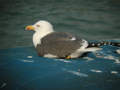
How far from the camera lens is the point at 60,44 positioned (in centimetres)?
198

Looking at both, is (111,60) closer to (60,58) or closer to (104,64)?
(104,64)

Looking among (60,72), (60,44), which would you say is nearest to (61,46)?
(60,44)

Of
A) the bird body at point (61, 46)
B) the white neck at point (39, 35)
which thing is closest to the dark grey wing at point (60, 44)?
the bird body at point (61, 46)

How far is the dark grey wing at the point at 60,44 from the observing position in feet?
6.44

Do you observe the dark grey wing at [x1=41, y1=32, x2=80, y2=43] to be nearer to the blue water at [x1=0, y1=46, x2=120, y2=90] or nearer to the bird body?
the bird body

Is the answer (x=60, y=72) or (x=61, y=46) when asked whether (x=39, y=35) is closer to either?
(x=61, y=46)

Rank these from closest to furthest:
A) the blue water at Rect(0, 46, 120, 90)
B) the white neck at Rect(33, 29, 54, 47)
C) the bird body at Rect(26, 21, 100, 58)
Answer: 1. the blue water at Rect(0, 46, 120, 90)
2. the bird body at Rect(26, 21, 100, 58)
3. the white neck at Rect(33, 29, 54, 47)

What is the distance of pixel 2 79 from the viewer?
1.61 metres

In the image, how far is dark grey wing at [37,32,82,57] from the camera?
1.96 m

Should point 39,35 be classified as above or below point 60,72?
above

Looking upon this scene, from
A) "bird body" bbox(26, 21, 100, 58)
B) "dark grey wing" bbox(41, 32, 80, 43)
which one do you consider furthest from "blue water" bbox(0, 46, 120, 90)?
"dark grey wing" bbox(41, 32, 80, 43)

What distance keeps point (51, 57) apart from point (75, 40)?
0.27m

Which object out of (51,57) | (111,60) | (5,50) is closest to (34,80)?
(51,57)

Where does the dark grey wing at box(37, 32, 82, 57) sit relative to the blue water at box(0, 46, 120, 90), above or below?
above
